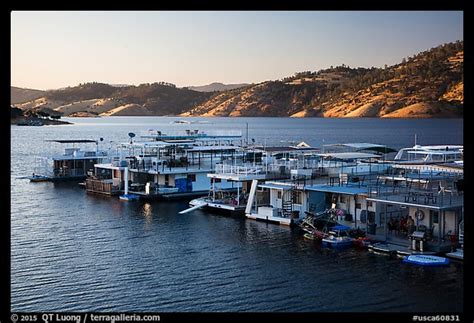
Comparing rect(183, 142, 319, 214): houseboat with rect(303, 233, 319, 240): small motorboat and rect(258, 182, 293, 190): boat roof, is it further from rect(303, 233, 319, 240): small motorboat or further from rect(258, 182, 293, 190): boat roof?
rect(303, 233, 319, 240): small motorboat

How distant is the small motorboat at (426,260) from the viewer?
1808 centimetres

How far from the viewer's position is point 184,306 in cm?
1549

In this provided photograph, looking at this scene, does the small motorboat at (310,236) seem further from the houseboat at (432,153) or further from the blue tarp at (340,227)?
the houseboat at (432,153)

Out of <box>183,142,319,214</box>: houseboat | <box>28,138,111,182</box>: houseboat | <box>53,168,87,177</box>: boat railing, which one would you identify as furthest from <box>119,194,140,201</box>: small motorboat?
<box>53,168,87,177</box>: boat railing

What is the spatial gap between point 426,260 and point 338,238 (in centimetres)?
388

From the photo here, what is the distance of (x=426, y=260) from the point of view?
18.2m

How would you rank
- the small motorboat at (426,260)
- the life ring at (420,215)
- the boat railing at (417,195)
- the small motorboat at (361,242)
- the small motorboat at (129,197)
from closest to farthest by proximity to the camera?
the small motorboat at (426,260) < the boat railing at (417,195) < the life ring at (420,215) < the small motorboat at (361,242) < the small motorboat at (129,197)

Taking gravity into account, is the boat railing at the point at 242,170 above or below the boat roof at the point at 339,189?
above

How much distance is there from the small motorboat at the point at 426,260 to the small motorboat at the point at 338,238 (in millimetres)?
2797

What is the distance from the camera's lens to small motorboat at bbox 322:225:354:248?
21.2 m

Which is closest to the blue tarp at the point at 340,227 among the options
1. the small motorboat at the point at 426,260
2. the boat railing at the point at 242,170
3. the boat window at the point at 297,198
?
the small motorboat at the point at 426,260

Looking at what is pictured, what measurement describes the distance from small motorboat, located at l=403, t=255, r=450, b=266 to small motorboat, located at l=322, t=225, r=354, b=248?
2.80 metres

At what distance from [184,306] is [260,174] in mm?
16376
